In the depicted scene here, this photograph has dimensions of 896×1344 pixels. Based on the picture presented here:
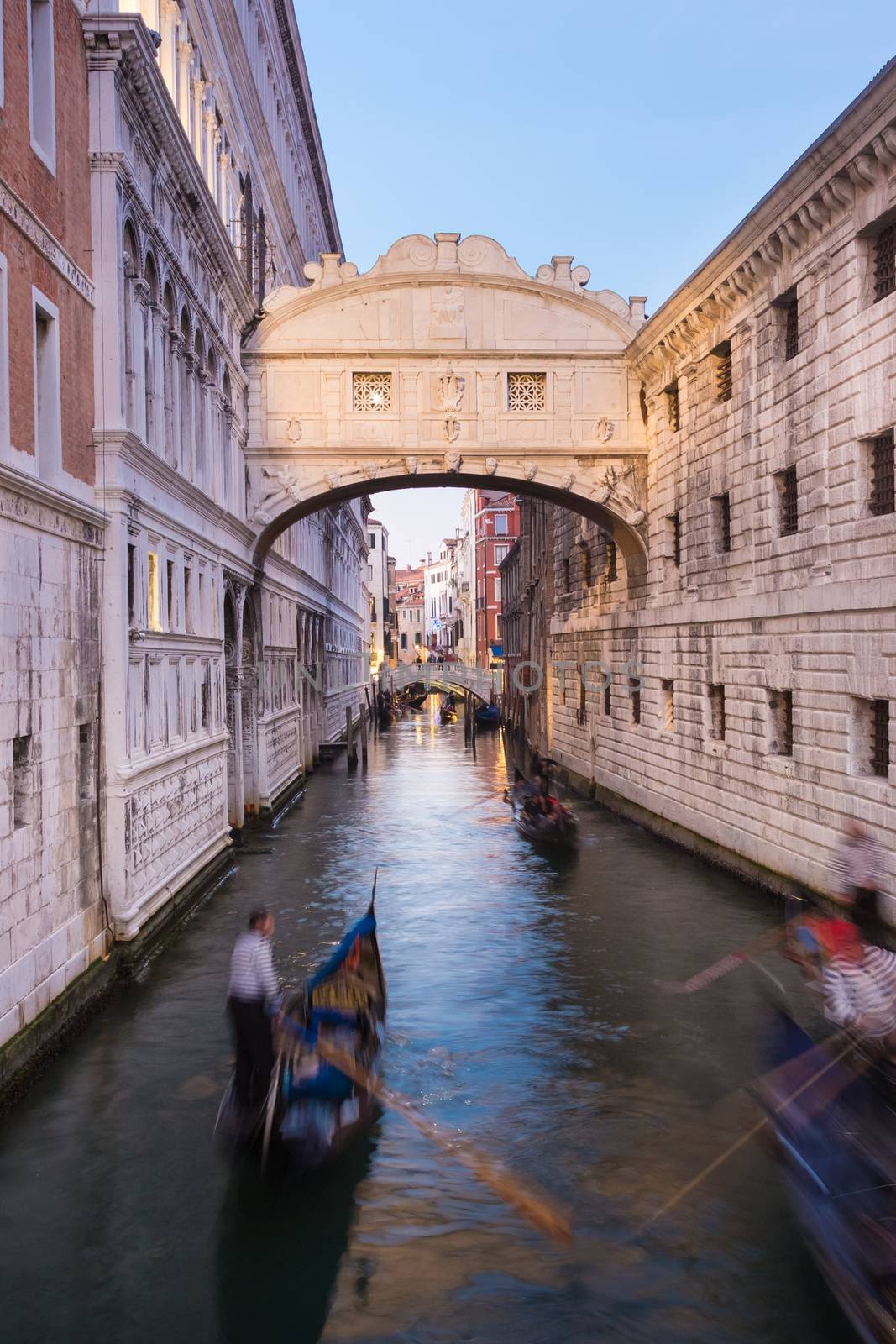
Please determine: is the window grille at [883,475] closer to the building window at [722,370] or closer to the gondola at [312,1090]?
the building window at [722,370]

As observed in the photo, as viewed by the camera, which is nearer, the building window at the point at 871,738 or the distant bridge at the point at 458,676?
the building window at the point at 871,738

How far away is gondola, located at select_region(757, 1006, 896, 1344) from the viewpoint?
17.3ft

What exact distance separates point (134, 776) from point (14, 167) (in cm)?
550

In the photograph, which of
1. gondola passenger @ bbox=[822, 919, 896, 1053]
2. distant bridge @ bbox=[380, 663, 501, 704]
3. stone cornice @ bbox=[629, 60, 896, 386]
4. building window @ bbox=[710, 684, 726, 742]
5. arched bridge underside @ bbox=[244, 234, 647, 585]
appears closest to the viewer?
gondola passenger @ bbox=[822, 919, 896, 1053]

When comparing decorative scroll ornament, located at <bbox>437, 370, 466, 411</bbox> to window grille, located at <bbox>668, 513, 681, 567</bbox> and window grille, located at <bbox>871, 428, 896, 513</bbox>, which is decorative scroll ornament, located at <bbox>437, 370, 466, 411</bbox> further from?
window grille, located at <bbox>871, 428, 896, 513</bbox>

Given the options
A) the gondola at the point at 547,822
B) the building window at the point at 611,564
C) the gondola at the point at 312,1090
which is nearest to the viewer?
the gondola at the point at 312,1090

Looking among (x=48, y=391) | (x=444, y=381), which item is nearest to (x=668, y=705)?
(x=444, y=381)

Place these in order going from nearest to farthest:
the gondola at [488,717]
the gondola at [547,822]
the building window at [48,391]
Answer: the building window at [48,391] < the gondola at [547,822] < the gondola at [488,717]

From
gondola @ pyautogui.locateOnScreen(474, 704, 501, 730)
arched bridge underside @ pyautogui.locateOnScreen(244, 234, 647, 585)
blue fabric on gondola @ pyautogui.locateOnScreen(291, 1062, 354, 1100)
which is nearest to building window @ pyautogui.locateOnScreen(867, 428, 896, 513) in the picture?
blue fabric on gondola @ pyautogui.locateOnScreen(291, 1062, 354, 1100)

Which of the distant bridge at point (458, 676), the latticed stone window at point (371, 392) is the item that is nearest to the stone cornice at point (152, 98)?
the latticed stone window at point (371, 392)

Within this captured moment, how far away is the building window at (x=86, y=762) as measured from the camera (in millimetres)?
10461

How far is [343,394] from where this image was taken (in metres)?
20.5

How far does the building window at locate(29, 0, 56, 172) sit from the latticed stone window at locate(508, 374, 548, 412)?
11.7 meters

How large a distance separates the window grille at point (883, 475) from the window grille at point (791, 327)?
110 inches
